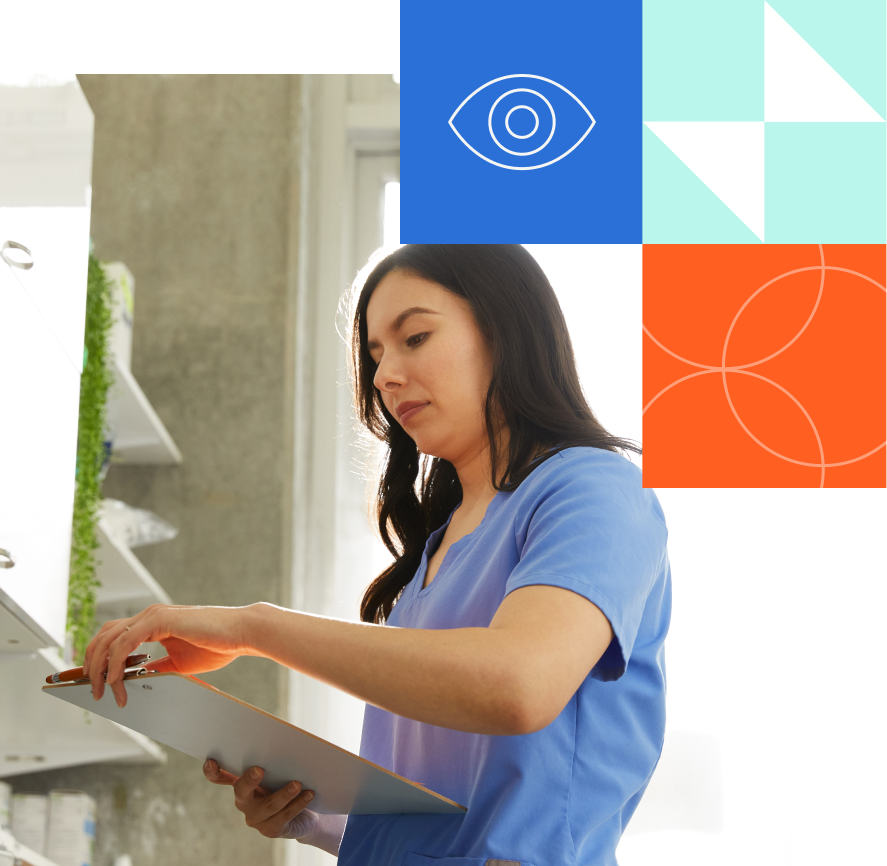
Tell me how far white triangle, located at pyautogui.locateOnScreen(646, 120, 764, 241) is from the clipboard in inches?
47.0

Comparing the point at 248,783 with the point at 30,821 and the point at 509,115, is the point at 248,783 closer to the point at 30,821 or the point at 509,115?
the point at 509,115

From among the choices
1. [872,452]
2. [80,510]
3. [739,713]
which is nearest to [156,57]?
[80,510]

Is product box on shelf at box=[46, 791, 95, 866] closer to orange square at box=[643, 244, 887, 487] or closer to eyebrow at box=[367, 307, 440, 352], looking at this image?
orange square at box=[643, 244, 887, 487]

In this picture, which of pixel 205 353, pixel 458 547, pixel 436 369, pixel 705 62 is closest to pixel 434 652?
pixel 458 547

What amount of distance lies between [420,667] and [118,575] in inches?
61.2

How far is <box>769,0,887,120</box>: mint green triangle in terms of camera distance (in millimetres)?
1557

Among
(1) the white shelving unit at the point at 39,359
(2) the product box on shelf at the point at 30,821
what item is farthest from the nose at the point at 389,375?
(2) the product box on shelf at the point at 30,821

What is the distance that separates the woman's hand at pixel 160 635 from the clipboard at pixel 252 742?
0.02 m

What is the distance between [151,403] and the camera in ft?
8.19

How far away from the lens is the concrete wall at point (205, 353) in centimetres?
225

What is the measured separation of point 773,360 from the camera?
196 cm

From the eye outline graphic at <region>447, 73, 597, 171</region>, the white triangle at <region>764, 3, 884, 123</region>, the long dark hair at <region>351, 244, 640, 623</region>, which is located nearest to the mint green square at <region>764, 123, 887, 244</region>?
the white triangle at <region>764, 3, 884, 123</region>

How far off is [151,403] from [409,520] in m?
1.45

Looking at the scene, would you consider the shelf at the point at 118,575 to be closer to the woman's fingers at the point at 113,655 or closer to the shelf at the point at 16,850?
the shelf at the point at 16,850
